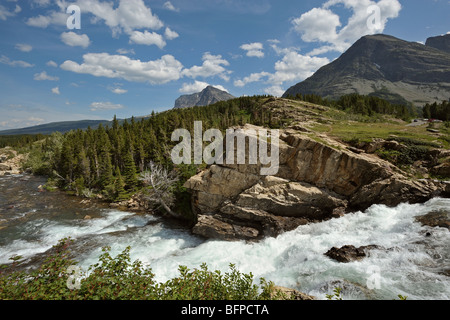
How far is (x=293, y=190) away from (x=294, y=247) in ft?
21.2

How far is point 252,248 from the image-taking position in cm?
2214

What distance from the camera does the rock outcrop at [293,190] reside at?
76.1ft

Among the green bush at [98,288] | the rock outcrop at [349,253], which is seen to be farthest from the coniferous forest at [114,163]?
the green bush at [98,288]

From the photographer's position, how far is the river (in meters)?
13.1

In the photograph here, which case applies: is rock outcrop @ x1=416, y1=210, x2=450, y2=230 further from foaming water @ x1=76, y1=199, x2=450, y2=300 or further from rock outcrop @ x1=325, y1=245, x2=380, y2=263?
rock outcrop @ x1=325, y1=245, x2=380, y2=263

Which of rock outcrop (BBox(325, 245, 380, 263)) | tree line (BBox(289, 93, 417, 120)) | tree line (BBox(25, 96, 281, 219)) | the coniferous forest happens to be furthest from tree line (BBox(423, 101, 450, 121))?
tree line (BBox(25, 96, 281, 219))

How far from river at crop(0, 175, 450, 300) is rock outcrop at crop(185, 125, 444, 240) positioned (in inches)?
55.5

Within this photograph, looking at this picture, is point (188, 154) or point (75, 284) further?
point (188, 154)

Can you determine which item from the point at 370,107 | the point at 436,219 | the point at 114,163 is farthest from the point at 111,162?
the point at 370,107

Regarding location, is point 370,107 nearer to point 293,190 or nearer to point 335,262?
point 293,190
